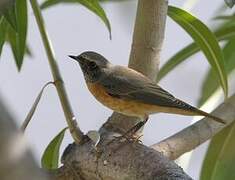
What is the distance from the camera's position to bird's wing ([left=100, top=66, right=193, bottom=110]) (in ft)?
6.48

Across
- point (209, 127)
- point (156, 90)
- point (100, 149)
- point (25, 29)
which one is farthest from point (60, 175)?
point (156, 90)

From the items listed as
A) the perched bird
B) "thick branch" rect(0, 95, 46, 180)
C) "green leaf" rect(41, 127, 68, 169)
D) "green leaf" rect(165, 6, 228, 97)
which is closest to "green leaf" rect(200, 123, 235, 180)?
the perched bird

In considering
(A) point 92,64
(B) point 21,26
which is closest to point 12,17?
(B) point 21,26

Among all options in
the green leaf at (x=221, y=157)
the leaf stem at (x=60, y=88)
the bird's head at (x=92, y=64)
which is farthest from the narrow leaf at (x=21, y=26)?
the green leaf at (x=221, y=157)

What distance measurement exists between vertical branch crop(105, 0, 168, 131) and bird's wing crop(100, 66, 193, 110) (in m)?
0.36

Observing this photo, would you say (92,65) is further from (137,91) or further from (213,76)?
(213,76)

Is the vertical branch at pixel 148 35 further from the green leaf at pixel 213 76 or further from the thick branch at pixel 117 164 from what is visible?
the green leaf at pixel 213 76

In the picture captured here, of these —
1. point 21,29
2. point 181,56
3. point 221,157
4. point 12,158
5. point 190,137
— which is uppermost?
point 21,29

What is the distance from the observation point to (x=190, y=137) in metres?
1.37

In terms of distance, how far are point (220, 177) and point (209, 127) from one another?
0.44 meters

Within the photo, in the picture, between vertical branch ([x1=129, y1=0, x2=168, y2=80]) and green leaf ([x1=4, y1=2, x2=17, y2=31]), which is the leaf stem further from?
vertical branch ([x1=129, y1=0, x2=168, y2=80])

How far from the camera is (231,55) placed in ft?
6.75

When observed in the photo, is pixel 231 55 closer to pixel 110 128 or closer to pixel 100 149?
pixel 110 128

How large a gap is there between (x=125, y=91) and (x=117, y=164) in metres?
1.06
